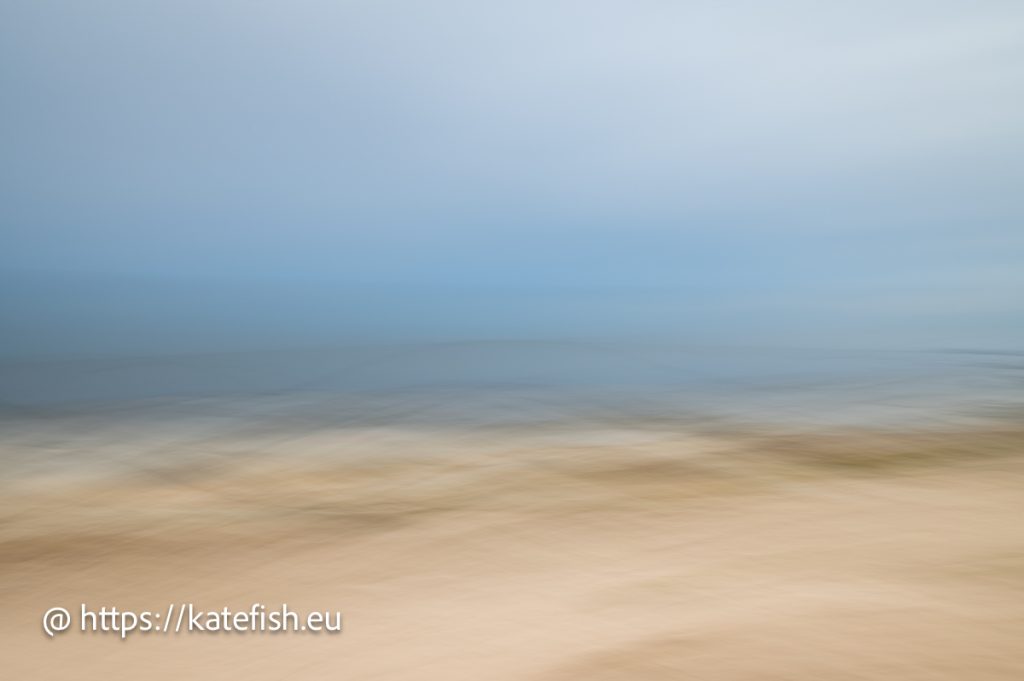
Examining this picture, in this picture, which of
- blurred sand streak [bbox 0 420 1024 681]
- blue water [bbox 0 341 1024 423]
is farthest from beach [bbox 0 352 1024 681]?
blue water [bbox 0 341 1024 423]

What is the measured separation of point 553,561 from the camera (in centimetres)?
228

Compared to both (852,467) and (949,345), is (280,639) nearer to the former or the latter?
(852,467)

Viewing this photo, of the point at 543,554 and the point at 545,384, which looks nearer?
the point at 543,554

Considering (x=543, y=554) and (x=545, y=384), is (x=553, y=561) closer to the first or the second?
(x=543, y=554)

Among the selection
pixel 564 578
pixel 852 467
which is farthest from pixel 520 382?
pixel 564 578

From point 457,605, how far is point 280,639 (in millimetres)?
458

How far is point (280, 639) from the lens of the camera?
1.84 metres

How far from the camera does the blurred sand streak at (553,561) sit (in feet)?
5.70

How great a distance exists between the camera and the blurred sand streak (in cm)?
174

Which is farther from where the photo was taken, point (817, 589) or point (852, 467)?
point (852, 467)

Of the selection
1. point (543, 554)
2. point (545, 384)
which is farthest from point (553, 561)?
point (545, 384)

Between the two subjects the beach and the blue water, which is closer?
the beach

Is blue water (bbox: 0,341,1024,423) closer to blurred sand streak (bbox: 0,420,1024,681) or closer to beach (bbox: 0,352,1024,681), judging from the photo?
beach (bbox: 0,352,1024,681)

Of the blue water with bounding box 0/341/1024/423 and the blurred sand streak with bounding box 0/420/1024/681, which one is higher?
the blue water with bounding box 0/341/1024/423
